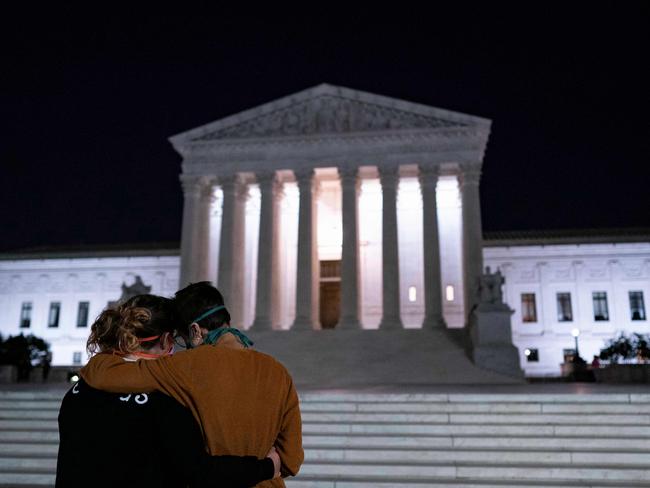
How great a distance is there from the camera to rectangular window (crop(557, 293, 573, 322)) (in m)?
47.6

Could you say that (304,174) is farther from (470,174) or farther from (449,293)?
(449,293)

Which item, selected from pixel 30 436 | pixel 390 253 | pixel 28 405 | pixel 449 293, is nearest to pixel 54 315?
pixel 390 253

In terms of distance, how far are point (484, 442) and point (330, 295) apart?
30.4 meters

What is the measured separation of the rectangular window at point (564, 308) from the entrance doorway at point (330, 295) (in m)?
18.7

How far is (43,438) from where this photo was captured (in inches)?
472

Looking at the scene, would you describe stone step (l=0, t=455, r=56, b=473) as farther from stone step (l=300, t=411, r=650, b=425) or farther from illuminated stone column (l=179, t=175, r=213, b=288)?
illuminated stone column (l=179, t=175, r=213, b=288)

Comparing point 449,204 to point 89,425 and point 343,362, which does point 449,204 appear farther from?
point 89,425

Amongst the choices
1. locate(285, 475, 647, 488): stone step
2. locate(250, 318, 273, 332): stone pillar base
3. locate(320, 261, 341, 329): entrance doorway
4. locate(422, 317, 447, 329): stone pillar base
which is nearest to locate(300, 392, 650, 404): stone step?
locate(285, 475, 647, 488): stone step

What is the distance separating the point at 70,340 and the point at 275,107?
29730 millimetres

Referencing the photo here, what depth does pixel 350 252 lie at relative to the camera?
3491cm

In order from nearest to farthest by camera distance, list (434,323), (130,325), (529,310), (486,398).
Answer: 1. (130,325)
2. (486,398)
3. (434,323)
4. (529,310)

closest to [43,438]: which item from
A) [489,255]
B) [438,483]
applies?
[438,483]

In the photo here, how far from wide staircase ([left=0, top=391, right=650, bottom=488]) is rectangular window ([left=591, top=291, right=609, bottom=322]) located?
37.5 m

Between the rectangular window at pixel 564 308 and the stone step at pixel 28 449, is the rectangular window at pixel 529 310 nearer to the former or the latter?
the rectangular window at pixel 564 308
